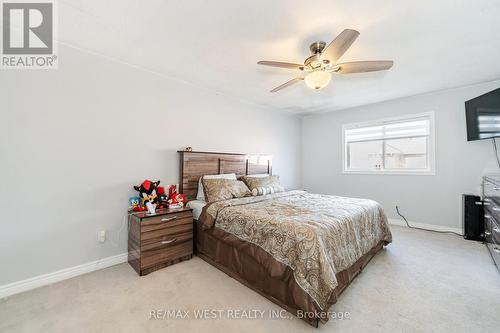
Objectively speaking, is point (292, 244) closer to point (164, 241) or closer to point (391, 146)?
point (164, 241)

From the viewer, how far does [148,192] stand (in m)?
2.62

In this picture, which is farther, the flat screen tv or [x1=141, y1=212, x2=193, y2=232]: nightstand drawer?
the flat screen tv

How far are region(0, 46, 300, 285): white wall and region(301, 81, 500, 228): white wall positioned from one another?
3.54 metres

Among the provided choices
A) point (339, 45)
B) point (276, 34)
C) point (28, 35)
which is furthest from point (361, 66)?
point (28, 35)

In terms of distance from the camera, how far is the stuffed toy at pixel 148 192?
8.36 ft

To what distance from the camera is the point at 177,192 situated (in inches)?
120

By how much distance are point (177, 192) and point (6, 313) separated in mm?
1828

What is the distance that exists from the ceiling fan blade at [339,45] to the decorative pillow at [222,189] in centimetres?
203

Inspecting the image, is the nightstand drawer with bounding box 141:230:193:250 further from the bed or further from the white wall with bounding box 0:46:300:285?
the white wall with bounding box 0:46:300:285

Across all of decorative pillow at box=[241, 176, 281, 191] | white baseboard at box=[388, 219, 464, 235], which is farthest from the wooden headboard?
white baseboard at box=[388, 219, 464, 235]

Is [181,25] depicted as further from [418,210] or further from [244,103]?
[418,210]

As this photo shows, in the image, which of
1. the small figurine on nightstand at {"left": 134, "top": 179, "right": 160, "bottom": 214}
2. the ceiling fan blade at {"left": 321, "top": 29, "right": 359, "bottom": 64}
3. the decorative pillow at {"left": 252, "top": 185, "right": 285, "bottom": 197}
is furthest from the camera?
the decorative pillow at {"left": 252, "top": 185, "right": 285, "bottom": 197}

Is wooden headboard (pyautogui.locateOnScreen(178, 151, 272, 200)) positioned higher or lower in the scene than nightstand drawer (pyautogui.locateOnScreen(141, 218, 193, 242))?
higher

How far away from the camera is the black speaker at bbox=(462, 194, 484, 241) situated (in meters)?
3.12
